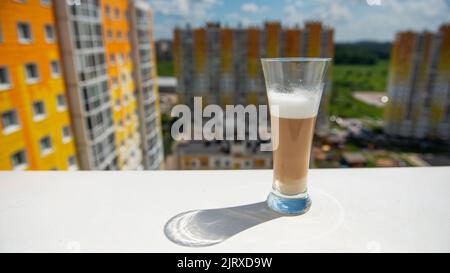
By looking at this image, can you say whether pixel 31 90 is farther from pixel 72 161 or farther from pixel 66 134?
pixel 72 161

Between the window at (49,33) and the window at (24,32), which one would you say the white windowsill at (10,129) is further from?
the window at (49,33)

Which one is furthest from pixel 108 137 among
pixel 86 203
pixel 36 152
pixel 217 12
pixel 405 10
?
pixel 405 10

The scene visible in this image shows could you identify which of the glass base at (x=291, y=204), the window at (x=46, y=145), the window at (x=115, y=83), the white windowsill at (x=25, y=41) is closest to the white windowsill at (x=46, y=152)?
the window at (x=46, y=145)

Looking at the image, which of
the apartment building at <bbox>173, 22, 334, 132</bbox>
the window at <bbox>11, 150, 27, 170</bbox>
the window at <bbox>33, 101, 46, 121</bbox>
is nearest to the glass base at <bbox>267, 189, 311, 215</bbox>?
the window at <bbox>11, 150, 27, 170</bbox>

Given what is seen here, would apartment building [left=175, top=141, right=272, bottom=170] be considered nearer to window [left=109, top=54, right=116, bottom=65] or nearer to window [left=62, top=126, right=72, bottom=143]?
window [left=109, top=54, right=116, bottom=65]

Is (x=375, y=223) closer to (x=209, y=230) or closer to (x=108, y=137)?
(x=209, y=230)

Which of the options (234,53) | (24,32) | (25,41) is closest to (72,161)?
(25,41)
